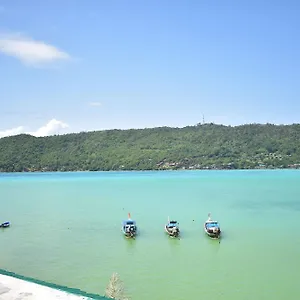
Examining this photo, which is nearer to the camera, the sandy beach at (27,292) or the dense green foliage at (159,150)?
the sandy beach at (27,292)

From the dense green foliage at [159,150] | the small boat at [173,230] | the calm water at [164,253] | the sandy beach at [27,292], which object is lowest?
the calm water at [164,253]

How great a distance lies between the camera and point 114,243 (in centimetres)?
2108

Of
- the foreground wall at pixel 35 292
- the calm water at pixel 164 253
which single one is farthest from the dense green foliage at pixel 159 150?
the foreground wall at pixel 35 292

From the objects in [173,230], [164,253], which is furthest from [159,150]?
[164,253]

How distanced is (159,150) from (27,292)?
10331 centimetres

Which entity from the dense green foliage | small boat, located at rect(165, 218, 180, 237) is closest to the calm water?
small boat, located at rect(165, 218, 180, 237)

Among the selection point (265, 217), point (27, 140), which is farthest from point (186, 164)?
point (265, 217)

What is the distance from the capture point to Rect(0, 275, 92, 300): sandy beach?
615cm

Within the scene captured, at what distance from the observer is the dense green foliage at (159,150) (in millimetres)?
104250

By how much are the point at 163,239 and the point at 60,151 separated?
98.1 meters

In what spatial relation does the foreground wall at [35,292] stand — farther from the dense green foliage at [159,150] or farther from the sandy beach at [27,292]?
the dense green foliage at [159,150]

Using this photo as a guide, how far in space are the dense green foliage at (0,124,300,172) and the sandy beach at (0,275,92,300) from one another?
97374 mm

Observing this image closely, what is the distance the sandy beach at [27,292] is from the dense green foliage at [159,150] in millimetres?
97374

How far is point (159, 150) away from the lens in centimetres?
10969
